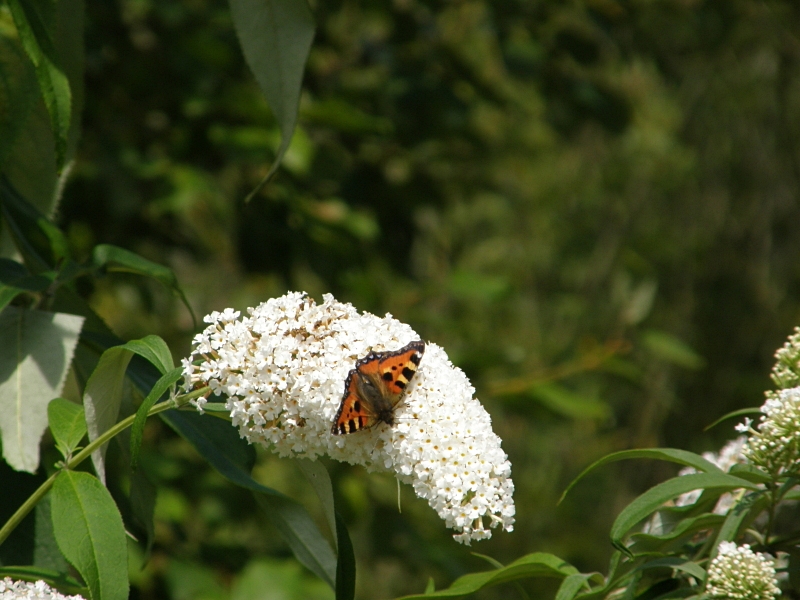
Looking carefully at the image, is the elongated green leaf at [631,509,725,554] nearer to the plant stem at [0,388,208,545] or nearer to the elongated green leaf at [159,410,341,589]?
the elongated green leaf at [159,410,341,589]

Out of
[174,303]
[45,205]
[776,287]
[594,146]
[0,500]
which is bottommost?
[0,500]

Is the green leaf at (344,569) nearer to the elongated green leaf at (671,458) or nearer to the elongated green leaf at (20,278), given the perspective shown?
the elongated green leaf at (671,458)

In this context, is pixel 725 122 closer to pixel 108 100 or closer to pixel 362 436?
pixel 108 100

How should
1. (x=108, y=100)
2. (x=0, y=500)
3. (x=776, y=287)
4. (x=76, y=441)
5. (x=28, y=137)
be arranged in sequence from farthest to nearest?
(x=776, y=287), (x=108, y=100), (x=28, y=137), (x=0, y=500), (x=76, y=441)

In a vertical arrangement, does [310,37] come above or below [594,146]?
below

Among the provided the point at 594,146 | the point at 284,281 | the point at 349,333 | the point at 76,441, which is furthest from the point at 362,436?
the point at 594,146

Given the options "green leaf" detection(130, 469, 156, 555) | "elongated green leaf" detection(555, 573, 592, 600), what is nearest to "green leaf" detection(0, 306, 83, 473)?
"green leaf" detection(130, 469, 156, 555)

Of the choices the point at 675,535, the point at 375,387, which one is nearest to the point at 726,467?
the point at 675,535
